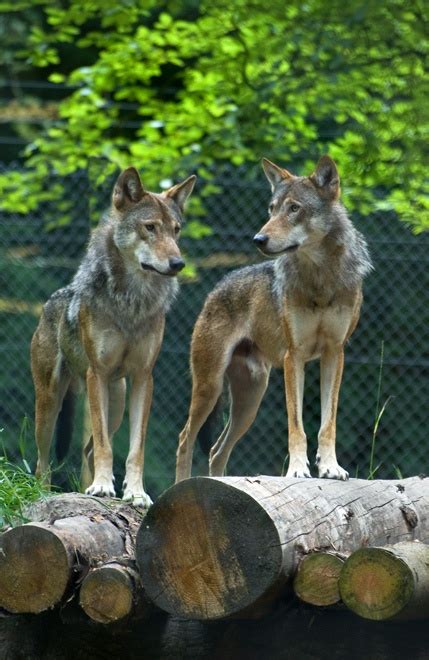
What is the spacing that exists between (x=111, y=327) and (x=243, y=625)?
2421 mm

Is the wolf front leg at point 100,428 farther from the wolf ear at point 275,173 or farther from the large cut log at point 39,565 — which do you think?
the large cut log at point 39,565

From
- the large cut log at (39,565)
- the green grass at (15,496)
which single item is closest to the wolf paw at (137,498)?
the green grass at (15,496)

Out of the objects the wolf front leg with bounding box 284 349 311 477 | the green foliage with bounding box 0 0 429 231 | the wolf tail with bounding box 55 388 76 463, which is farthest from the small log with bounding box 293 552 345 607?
the green foliage with bounding box 0 0 429 231

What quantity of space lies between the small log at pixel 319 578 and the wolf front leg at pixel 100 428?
2.00 meters

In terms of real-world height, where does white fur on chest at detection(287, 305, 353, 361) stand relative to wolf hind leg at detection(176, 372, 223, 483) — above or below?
above

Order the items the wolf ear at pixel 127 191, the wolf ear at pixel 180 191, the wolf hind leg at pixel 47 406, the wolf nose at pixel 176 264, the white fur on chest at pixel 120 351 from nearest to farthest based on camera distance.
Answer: the wolf nose at pixel 176 264
the white fur on chest at pixel 120 351
the wolf ear at pixel 127 191
the wolf ear at pixel 180 191
the wolf hind leg at pixel 47 406

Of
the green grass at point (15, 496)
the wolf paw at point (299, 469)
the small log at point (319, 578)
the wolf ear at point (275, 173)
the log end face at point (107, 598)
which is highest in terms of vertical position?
the wolf ear at point (275, 173)

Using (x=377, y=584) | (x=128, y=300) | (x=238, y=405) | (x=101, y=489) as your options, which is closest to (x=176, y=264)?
(x=128, y=300)

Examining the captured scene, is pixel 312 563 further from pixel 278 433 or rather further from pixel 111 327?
pixel 278 433

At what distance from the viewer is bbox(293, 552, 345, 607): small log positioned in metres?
4.12

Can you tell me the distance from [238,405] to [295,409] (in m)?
1.20

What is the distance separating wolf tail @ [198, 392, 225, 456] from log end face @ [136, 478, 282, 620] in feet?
10.4

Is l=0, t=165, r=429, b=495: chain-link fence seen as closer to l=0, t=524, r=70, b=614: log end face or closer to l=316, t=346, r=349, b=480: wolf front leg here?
l=316, t=346, r=349, b=480: wolf front leg

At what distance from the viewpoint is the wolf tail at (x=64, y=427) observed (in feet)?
24.7
